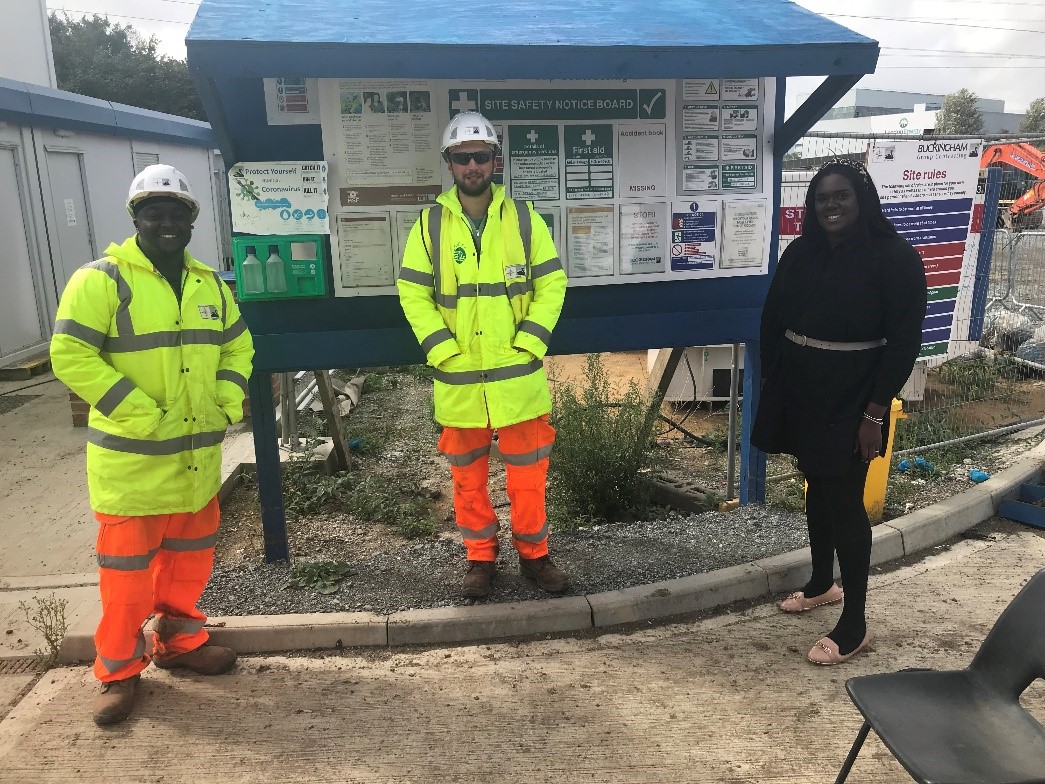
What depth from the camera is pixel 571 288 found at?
4430 mm

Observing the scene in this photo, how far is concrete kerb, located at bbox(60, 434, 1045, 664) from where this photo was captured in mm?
3740

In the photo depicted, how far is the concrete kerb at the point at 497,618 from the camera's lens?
3.74m

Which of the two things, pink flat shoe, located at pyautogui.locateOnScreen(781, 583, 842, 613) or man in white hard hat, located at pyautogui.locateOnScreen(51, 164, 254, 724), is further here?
pink flat shoe, located at pyautogui.locateOnScreen(781, 583, 842, 613)

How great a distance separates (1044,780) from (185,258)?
3339 millimetres

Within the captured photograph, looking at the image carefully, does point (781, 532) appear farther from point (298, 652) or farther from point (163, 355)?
point (163, 355)

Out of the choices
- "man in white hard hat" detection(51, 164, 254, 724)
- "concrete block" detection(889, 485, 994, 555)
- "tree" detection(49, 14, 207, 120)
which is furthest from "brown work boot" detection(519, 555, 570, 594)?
"tree" detection(49, 14, 207, 120)

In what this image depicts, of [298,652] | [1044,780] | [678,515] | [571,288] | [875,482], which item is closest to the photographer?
[1044,780]

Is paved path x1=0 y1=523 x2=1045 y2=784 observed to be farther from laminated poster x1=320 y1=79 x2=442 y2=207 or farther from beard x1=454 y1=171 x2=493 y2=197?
laminated poster x1=320 y1=79 x2=442 y2=207

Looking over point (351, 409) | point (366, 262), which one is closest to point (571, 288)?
point (366, 262)

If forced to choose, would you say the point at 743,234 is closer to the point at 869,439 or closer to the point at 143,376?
the point at 869,439

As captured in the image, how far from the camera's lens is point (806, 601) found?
158 inches

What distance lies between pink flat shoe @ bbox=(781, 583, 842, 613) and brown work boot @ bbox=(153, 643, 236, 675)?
263 centimetres

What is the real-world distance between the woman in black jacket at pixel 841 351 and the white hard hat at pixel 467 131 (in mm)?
1399

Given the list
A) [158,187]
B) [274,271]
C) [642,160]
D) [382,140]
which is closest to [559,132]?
[642,160]
